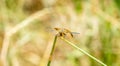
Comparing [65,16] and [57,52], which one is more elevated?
[65,16]

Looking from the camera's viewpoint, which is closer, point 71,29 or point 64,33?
point 64,33

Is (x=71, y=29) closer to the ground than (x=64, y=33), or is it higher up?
closer to the ground

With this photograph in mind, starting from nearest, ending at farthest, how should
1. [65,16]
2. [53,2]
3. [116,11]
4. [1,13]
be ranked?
[116,11] < [65,16] < [1,13] < [53,2]

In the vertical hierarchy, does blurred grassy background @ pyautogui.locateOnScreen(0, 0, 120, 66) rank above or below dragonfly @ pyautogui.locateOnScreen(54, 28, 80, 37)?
below

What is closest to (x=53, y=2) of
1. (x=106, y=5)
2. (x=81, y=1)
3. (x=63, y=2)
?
(x=63, y=2)

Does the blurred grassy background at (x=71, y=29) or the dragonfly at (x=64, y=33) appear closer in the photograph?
the dragonfly at (x=64, y=33)

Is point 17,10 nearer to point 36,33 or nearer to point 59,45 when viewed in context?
point 36,33

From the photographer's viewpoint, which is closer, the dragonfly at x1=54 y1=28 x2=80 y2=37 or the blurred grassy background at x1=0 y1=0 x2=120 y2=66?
the dragonfly at x1=54 y1=28 x2=80 y2=37

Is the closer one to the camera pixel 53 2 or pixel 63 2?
pixel 63 2
